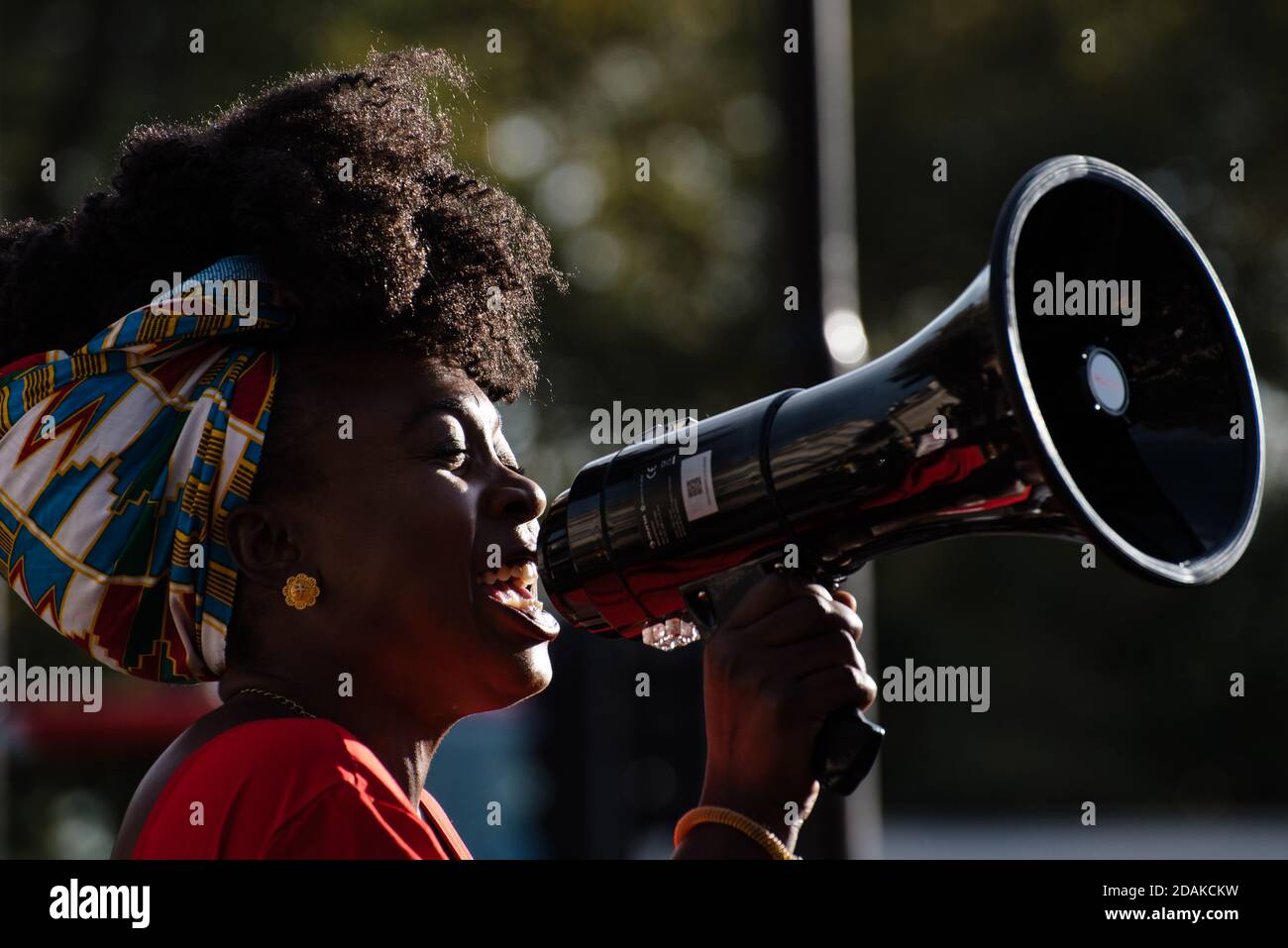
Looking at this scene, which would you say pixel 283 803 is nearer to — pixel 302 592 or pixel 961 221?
pixel 302 592

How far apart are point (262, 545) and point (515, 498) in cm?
41

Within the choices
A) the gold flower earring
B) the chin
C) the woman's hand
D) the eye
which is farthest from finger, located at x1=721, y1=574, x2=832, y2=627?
the gold flower earring

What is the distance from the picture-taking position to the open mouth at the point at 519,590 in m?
2.79

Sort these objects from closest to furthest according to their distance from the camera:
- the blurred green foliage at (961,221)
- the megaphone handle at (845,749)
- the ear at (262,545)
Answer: the megaphone handle at (845,749)
the ear at (262,545)
the blurred green foliage at (961,221)

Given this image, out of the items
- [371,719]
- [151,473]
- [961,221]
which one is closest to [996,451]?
[371,719]

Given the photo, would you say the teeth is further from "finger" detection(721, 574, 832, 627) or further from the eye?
"finger" detection(721, 574, 832, 627)

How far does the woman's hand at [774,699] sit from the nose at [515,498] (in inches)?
18.6

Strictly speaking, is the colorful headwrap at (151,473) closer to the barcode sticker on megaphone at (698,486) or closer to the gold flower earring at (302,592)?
the gold flower earring at (302,592)

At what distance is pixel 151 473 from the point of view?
2730 mm

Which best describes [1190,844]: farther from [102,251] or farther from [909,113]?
[102,251]

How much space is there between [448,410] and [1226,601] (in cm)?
1429

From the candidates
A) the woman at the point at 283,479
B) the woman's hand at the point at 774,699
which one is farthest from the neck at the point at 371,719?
the woman's hand at the point at 774,699

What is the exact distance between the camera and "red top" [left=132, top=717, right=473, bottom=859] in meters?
2.31
